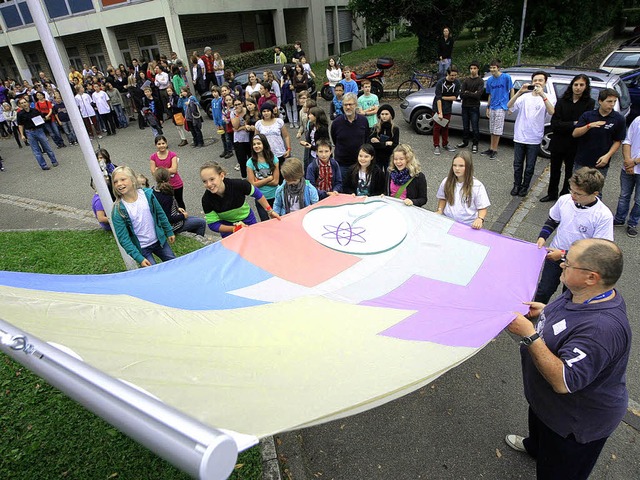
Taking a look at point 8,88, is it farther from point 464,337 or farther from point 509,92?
point 464,337

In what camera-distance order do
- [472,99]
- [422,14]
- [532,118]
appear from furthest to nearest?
[422,14]
[472,99]
[532,118]

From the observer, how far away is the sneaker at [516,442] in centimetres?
347

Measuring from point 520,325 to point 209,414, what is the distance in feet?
5.99

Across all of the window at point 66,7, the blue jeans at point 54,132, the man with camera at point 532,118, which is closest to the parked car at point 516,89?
the man with camera at point 532,118

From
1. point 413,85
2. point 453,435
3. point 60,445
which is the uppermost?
point 413,85

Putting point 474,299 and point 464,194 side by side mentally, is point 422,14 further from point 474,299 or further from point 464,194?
point 474,299

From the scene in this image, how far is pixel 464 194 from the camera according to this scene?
187 inches

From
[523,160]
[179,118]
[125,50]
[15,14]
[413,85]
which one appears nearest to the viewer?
[523,160]

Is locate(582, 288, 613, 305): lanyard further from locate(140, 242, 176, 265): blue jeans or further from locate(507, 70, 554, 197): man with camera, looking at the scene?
locate(507, 70, 554, 197): man with camera

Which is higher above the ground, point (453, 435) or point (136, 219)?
point (136, 219)

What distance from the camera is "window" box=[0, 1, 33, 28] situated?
22670mm

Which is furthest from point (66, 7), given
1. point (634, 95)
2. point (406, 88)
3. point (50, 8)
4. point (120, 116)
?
point (634, 95)

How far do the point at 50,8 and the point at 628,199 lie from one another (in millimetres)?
26014

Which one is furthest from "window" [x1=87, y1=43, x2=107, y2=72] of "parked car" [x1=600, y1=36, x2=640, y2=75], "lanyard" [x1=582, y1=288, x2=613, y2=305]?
"lanyard" [x1=582, y1=288, x2=613, y2=305]
